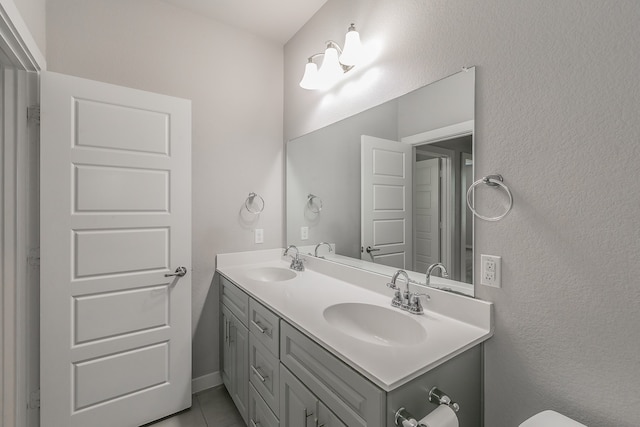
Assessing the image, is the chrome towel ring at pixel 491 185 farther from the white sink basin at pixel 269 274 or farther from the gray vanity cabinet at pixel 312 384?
the white sink basin at pixel 269 274

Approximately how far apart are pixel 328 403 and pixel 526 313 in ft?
2.45

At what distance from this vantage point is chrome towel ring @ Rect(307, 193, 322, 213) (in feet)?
7.02

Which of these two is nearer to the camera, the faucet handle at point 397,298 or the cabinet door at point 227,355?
the faucet handle at point 397,298

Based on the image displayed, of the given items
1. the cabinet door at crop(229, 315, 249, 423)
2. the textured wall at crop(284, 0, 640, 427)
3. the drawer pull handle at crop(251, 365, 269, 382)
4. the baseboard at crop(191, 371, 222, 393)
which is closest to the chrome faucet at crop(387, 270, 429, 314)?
the textured wall at crop(284, 0, 640, 427)

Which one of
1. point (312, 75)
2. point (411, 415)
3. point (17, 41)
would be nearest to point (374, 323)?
point (411, 415)

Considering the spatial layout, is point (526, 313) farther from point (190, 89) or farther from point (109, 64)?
point (109, 64)

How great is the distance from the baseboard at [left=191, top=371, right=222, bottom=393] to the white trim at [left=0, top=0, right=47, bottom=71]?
2.07 metres

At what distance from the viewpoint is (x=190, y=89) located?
2047 mm

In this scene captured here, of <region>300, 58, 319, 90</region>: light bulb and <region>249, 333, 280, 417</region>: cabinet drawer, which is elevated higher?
<region>300, 58, 319, 90</region>: light bulb

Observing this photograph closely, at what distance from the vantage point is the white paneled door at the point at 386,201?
4.82 feet

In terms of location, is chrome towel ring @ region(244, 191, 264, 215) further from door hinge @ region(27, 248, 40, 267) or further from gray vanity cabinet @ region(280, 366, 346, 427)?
gray vanity cabinet @ region(280, 366, 346, 427)

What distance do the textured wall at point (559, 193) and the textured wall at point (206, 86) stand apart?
58.9 inches

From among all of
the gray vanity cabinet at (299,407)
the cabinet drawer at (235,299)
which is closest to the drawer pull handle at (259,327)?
the cabinet drawer at (235,299)

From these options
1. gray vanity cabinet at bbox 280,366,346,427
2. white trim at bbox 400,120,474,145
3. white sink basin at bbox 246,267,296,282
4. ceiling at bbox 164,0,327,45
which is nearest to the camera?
gray vanity cabinet at bbox 280,366,346,427
